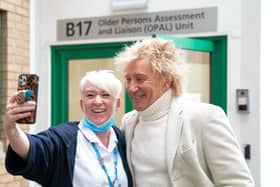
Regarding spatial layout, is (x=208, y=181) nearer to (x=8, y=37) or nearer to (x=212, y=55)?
(x=212, y=55)

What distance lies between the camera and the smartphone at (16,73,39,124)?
175 centimetres

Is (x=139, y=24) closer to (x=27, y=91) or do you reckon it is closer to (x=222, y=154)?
(x=222, y=154)

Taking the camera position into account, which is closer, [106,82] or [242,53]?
[106,82]

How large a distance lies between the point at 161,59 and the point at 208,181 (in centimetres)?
59

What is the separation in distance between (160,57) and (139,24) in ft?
10.2

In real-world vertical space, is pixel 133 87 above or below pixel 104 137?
above

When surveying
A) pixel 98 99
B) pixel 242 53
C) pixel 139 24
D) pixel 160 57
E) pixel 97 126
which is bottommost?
pixel 97 126

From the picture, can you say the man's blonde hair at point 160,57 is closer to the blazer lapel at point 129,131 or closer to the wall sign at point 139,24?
the blazer lapel at point 129,131

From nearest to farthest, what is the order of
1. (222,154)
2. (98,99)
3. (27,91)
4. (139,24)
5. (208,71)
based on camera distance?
(27,91)
(222,154)
(98,99)
(208,71)
(139,24)

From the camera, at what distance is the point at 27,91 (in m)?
1.77

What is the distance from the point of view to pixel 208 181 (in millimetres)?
2045

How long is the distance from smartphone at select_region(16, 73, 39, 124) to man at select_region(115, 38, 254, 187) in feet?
1.67
